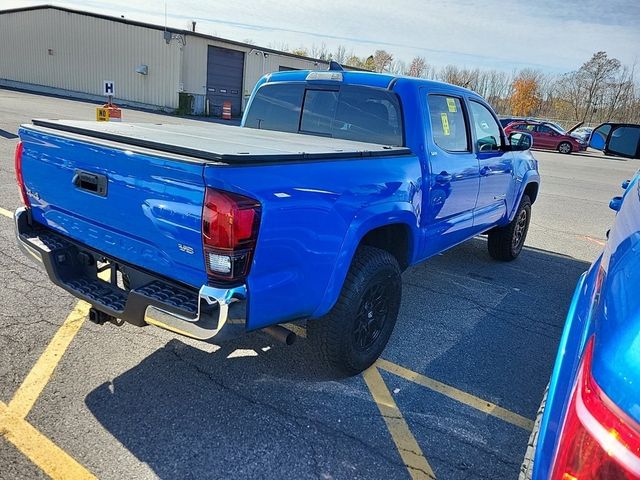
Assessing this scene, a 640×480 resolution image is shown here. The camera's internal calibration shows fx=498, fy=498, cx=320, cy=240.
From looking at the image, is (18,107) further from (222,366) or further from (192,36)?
(222,366)

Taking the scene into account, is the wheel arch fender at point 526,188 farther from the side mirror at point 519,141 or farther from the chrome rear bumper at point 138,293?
the chrome rear bumper at point 138,293

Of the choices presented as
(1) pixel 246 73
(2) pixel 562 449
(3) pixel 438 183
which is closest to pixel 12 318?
(3) pixel 438 183

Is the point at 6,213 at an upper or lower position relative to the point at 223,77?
lower

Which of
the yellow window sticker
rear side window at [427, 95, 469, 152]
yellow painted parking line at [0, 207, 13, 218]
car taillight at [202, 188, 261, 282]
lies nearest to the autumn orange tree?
rear side window at [427, 95, 469, 152]

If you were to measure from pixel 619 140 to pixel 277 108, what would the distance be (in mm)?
2915

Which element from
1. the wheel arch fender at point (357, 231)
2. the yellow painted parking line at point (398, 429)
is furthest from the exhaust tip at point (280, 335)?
the yellow painted parking line at point (398, 429)

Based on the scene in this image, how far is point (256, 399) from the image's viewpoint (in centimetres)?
302

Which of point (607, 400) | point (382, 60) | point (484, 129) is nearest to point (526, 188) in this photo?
point (484, 129)

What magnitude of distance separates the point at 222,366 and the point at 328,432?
3.03 feet

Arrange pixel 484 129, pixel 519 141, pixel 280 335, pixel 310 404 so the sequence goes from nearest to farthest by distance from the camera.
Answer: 1. pixel 280 335
2. pixel 310 404
3. pixel 484 129
4. pixel 519 141

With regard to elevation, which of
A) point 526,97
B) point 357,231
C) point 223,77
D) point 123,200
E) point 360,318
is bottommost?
point 360,318

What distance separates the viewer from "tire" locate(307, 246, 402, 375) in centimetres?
300

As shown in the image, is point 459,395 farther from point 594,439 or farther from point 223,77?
point 223,77

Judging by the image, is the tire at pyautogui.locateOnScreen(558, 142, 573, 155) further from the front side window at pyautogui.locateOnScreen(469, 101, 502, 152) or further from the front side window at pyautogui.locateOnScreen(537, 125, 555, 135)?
the front side window at pyautogui.locateOnScreen(469, 101, 502, 152)
